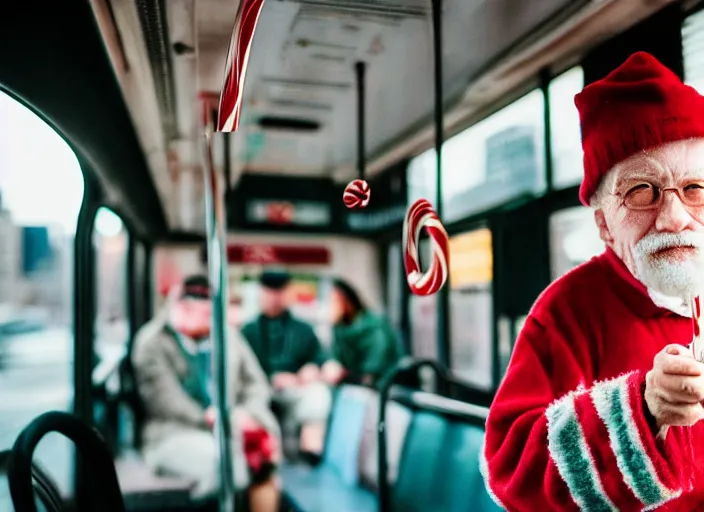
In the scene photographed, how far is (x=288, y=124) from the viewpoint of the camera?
1816mm

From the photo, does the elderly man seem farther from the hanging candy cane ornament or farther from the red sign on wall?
the red sign on wall

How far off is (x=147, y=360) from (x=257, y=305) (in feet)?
1.29

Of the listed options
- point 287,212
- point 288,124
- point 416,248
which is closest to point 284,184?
point 287,212

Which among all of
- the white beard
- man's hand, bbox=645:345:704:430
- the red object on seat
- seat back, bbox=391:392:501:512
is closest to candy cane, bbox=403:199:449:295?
seat back, bbox=391:392:501:512

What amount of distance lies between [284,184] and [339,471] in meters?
1.15

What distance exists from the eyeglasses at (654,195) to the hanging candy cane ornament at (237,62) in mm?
910

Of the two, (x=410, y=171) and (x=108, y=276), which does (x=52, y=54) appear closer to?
(x=108, y=276)

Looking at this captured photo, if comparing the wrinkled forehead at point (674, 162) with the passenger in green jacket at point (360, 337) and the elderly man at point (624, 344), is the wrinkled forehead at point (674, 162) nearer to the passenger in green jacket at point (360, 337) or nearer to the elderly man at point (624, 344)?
the elderly man at point (624, 344)

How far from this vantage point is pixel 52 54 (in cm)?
157

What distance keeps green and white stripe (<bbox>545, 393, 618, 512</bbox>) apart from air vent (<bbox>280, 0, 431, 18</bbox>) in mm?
985

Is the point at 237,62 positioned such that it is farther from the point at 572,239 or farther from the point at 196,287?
the point at 572,239

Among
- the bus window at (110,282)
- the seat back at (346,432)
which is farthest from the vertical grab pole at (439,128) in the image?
the bus window at (110,282)

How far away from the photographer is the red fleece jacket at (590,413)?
1.09 metres

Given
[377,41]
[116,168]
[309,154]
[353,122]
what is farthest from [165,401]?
[377,41]
